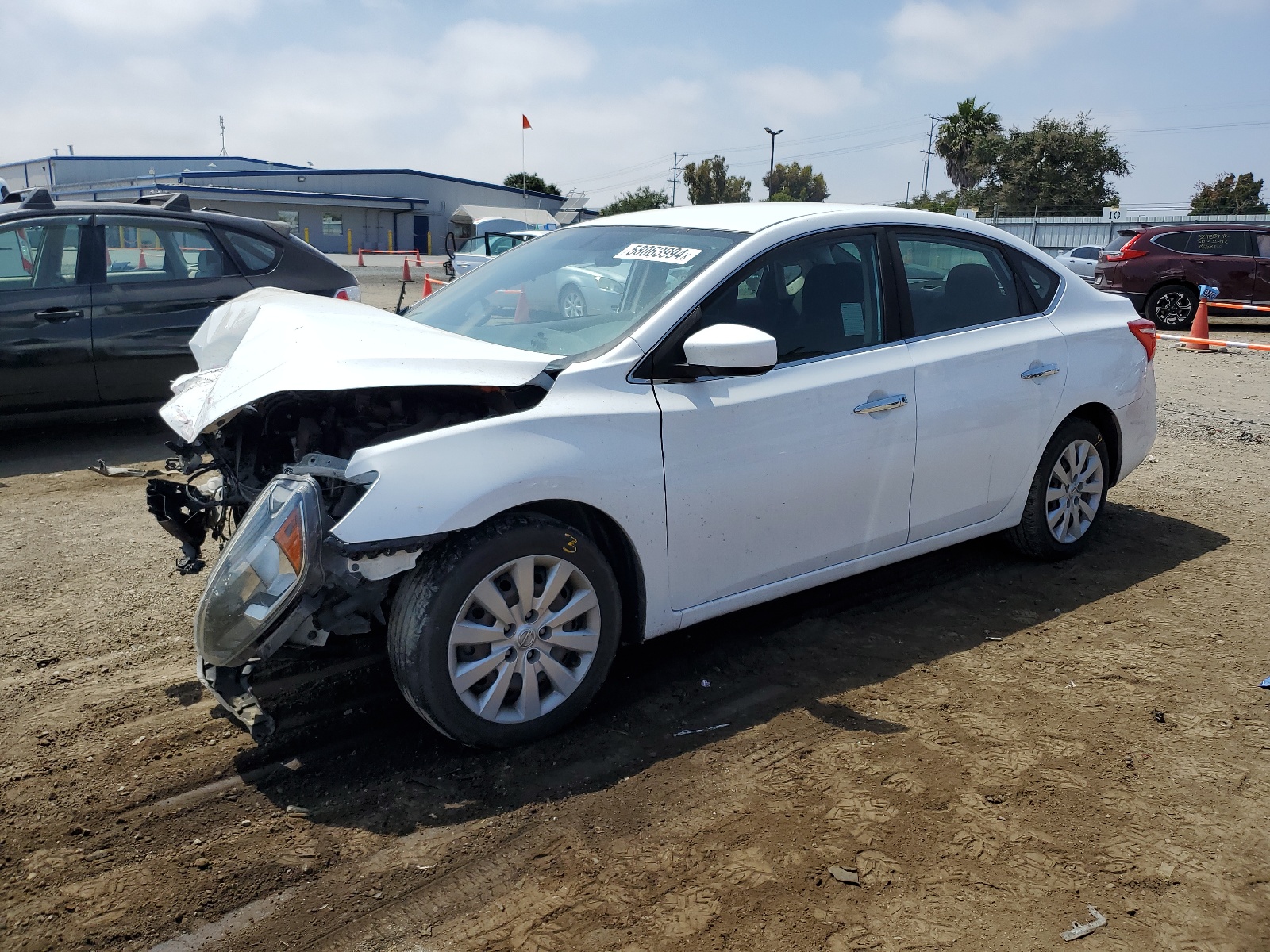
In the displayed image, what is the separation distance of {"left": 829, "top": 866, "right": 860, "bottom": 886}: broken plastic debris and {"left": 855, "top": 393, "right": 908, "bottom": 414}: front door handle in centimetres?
178

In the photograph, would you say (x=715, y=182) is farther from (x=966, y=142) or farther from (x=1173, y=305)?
(x=1173, y=305)

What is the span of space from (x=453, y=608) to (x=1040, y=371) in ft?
9.90

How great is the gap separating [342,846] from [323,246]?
59332mm

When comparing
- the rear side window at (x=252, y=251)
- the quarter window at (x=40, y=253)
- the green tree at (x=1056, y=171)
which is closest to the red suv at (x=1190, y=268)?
the rear side window at (x=252, y=251)

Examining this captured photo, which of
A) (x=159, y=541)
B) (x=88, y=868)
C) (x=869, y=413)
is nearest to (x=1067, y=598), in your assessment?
(x=869, y=413)

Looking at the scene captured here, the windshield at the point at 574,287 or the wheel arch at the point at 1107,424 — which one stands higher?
the windshield at the point at 574,287

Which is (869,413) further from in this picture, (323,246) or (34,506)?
(323,246)

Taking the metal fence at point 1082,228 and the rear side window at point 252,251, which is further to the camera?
the metal fence at point 1082,228

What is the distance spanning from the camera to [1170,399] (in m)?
9.58

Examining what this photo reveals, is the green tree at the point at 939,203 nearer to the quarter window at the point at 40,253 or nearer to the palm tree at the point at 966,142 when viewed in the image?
the palm tree at the point at 966,142

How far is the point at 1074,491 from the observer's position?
487cm

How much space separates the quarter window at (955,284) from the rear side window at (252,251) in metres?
5.23

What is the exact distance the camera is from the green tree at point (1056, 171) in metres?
50.5

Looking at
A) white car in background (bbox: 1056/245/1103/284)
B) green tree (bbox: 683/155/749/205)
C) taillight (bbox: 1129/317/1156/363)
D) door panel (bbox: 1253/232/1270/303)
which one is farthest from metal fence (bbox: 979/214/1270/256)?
green tree (bbox: 683/155/749/205)
